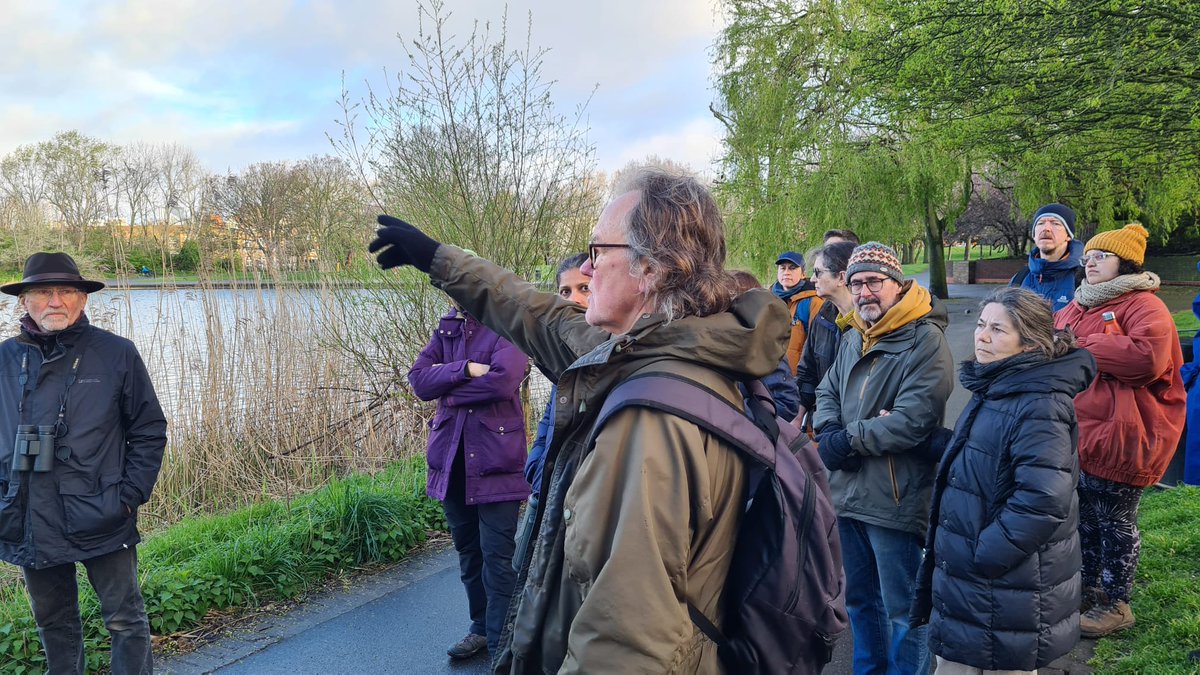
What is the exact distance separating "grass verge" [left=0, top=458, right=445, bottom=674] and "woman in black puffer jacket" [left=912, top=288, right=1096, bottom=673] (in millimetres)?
3628

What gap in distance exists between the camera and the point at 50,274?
344cm

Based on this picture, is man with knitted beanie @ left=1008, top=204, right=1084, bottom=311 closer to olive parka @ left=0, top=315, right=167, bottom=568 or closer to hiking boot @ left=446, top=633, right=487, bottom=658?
hiking boot @ left=446, top=633, right=487, bottom=658

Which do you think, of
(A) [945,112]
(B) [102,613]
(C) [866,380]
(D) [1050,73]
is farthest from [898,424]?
(A) [945,112]

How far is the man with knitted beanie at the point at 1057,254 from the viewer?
472 centimetres

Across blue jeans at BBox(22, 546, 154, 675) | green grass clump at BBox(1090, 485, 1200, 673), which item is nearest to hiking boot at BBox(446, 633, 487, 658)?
blue jeans at BBox(22, 546, 154, 675)

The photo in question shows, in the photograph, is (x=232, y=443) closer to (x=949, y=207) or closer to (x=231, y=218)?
(x=231, y=218)

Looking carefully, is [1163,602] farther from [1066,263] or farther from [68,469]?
[68,469]

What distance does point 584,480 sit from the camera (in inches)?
57.2

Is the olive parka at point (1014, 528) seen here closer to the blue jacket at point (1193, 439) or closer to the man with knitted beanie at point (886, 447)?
the man with knitted beanie at point (886, 447)

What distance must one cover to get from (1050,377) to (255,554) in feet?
14.1

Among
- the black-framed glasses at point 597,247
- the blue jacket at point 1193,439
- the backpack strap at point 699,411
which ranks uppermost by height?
the black-framed glasses at point 597,247

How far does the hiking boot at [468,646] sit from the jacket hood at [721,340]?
2.93 m

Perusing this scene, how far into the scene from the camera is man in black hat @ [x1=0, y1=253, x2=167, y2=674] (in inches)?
130

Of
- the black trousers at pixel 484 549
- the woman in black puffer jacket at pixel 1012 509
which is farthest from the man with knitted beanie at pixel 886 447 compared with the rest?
the black trousers at pixel 484 549
